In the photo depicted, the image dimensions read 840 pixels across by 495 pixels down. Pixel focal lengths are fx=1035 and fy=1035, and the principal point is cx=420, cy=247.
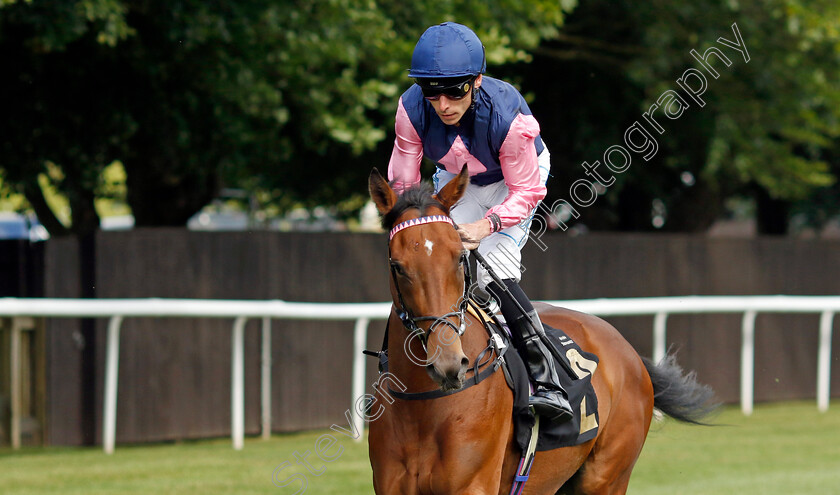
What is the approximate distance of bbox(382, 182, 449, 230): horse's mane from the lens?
11.6 feet

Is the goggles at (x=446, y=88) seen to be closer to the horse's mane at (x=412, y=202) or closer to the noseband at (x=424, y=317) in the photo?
the horse's mane at (x=412, y=202)

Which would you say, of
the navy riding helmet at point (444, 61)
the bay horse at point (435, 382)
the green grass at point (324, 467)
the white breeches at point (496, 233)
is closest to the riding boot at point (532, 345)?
the white breeches at point (496, 233)

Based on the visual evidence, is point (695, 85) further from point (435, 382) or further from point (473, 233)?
point (435, 382)

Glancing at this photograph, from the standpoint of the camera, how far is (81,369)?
25.9ft

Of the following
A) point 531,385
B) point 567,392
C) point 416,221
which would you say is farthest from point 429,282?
point 567,392

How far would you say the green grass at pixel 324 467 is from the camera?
21.1 ft

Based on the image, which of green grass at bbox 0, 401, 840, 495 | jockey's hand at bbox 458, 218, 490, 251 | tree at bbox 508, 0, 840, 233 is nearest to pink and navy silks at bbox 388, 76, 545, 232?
jockey's hand at bbox 458, 218, 490, 251

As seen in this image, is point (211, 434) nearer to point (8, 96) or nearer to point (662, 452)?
point (662, 452)

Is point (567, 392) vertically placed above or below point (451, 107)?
below

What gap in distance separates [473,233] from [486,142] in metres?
0.50

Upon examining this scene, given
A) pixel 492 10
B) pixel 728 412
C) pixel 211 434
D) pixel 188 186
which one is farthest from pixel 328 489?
pixel 188 186

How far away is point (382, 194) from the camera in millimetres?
3625

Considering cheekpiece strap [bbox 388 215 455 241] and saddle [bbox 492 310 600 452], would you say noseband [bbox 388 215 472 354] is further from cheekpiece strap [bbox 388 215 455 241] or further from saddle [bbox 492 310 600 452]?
saddle [bbox 492 310 600 452]

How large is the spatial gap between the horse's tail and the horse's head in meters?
2.10
